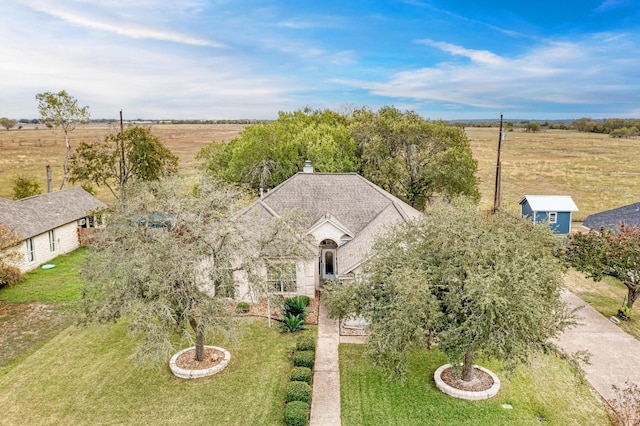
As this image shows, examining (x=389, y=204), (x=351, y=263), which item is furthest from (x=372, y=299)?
(x=389, y=204)

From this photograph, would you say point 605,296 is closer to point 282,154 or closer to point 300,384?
point 300,384

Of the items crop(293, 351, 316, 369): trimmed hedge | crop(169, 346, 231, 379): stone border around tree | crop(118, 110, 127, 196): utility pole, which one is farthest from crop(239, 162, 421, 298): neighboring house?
crop(118, 110, 127, 196): utility pole

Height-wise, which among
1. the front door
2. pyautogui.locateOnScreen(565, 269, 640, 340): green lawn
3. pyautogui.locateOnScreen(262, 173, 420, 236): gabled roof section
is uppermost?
pyautogui.locateOnScreen(262, 173, 420, 236): gabled roof section

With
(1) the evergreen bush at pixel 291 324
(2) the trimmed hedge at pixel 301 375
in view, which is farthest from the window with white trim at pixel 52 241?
(2) the trimmed hedge at pixel 301 375

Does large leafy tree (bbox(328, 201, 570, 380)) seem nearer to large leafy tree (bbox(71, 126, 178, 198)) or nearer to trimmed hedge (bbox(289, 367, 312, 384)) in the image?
trimmed hedge (bbox(289, 367, 312, 384))

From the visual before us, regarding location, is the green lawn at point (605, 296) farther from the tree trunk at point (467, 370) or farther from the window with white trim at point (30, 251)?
the window with white trim at point (30, 251)

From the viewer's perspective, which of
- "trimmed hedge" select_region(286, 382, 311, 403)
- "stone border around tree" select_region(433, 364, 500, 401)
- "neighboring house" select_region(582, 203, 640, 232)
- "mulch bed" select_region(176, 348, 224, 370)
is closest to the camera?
"trimmed hedge" select_region(286, 382, 311, 403)
